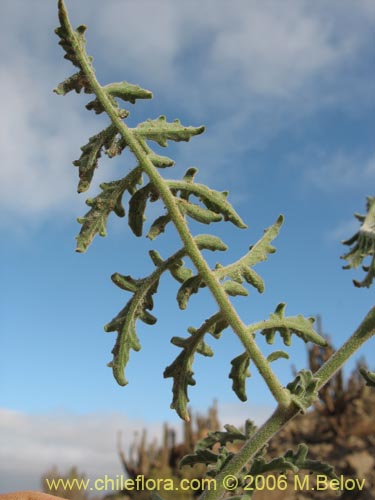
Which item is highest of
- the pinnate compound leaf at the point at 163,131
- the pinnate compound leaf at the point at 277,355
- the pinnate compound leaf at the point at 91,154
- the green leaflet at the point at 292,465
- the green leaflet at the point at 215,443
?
the pinnate compound leaf at the point at 163,131

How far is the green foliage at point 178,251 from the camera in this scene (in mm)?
1721

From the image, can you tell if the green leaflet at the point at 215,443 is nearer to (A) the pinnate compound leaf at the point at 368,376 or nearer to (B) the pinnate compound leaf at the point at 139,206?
(A) the pinnate compound leaf at the point at 368,376

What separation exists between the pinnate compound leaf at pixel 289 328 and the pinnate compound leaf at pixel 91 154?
69 centimetres

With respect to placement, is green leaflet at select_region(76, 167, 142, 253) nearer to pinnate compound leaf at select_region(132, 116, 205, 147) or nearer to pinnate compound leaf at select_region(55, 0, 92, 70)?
pinnate compound leaf at select_region(132, 116, 205, 147)

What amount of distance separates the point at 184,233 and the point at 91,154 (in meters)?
0.34

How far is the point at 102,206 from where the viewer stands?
175 cm

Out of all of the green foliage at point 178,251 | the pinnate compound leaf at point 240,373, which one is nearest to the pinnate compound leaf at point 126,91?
the green foliage at point 178,251

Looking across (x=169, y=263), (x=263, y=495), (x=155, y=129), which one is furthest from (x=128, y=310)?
(x=263, y=495)

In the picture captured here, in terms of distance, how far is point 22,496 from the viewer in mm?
2523

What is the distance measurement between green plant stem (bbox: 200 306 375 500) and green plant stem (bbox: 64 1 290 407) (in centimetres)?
5

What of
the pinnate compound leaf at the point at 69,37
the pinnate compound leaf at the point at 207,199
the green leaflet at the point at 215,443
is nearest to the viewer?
the pinnate compound leaf at the point at 69,37

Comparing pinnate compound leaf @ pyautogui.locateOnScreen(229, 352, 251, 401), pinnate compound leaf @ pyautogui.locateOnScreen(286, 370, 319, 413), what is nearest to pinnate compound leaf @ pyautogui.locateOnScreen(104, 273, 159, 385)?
pinnate compound leaf @ pyautogui.locateOnScreen(229, 352, 251, 401)

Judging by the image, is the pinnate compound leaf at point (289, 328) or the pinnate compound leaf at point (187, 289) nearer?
the pinnate compound leaf at point (187, 289)

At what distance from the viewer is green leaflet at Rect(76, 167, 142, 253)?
173cm
